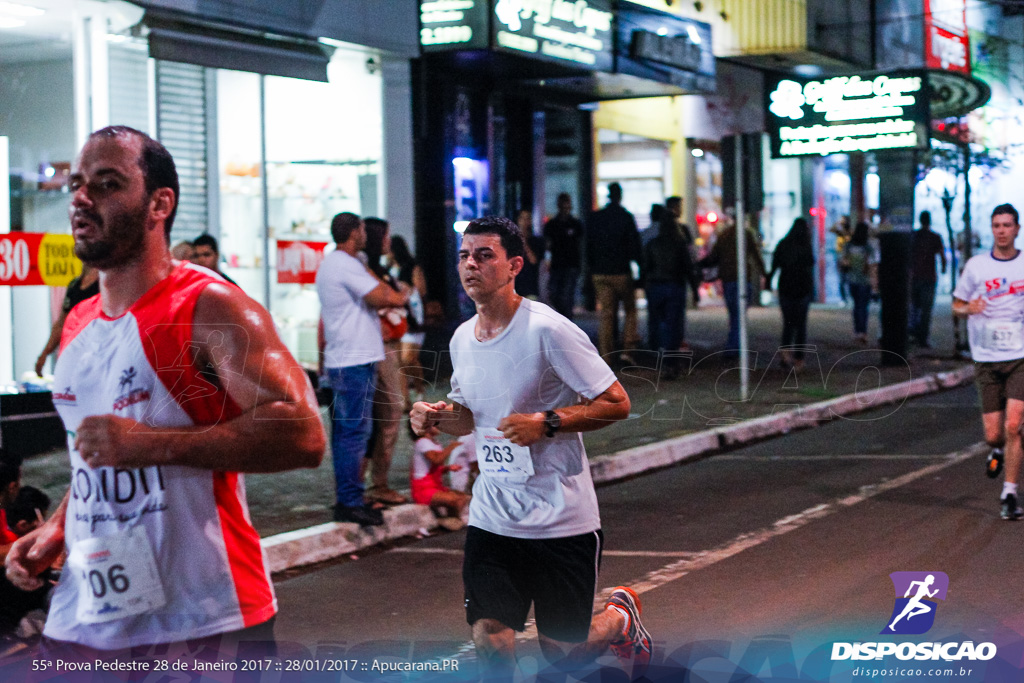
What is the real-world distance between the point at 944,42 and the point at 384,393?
86.6 ft

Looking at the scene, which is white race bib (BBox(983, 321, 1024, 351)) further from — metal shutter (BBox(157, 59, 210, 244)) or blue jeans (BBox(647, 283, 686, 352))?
metal shutter (BBox(157, 59, 210, 244))

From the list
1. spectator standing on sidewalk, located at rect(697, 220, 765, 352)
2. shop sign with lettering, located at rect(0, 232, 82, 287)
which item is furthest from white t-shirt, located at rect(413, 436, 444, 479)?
spectator standing on sidewalk, located at rect(697, 220, 765, 352)

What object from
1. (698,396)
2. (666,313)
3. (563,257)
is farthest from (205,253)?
(563,257)

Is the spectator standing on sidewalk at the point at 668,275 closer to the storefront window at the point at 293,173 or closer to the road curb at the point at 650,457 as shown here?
the road curb at the point at 650,457

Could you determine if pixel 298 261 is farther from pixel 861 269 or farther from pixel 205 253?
pixel 861 269

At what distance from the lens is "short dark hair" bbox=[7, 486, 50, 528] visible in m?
5.73

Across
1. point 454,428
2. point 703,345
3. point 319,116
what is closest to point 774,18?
point 703,345

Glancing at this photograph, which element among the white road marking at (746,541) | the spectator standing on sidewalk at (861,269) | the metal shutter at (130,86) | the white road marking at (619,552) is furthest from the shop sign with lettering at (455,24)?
the white road marking at (619,552)

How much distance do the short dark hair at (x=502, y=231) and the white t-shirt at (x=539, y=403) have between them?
0.20 meters

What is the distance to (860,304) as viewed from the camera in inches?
827

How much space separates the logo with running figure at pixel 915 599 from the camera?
5.94 m

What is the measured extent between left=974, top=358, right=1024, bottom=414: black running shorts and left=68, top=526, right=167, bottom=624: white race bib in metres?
7.03

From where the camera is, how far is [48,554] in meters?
3.16

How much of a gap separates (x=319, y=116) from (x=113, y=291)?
534 inches
